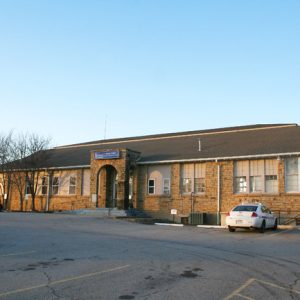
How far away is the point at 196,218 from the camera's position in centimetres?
2917

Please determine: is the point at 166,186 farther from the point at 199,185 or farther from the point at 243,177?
the point at 243,177

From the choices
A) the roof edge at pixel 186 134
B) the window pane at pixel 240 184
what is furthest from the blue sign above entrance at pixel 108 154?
the window pane at pixel 240 184

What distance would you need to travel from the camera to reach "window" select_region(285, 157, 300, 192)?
27266 mm

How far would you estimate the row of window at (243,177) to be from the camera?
1084 inches

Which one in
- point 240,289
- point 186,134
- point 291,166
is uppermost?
point 186,134

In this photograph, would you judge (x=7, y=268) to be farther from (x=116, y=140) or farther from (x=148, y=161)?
(x=116, y=140)

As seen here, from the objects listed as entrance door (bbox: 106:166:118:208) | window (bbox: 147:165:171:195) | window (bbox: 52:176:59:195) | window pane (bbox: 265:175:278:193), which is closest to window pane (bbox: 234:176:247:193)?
window pane (bbox: 265:175:278:193)

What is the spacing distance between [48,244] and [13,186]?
27.6m

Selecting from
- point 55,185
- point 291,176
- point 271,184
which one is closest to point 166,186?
point 271,184

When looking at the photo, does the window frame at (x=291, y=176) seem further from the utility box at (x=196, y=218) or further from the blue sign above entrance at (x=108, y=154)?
the blue sign above entrance at (x=108, y=154)

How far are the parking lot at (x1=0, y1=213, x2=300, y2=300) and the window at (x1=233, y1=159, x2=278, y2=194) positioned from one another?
12.4m

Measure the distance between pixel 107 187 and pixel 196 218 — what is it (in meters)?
8.36

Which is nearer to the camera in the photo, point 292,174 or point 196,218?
point 292,174

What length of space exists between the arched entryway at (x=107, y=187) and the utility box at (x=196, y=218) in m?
6.87
